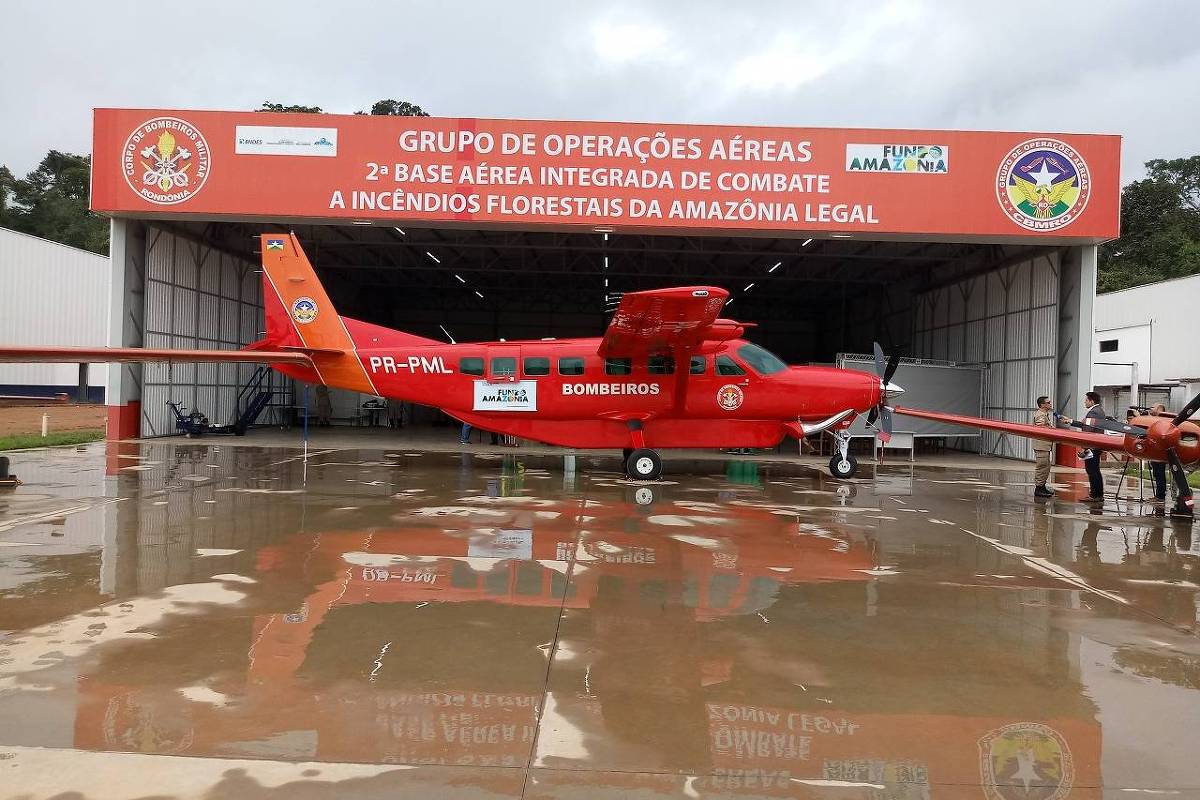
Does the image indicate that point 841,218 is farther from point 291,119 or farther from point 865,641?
point 865,641

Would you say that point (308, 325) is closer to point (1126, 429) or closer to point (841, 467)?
point (841, 467)

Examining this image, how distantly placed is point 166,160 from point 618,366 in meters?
13.6

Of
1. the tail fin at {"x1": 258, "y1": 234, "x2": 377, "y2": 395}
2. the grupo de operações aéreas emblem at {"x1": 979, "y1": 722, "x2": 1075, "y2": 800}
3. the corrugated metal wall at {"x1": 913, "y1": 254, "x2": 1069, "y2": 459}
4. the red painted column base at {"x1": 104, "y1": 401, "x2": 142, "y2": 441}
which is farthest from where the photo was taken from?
the corrugated metal wall at {"x1": 913, "y1": 254, "x2": 1069, "y2": 459}

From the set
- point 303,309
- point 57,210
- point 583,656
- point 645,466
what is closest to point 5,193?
point 57,210

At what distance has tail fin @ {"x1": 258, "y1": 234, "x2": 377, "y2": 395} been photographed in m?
14.8

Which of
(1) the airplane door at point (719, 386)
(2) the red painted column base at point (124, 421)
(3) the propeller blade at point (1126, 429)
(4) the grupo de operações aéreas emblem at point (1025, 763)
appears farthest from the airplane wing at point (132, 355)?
(3) the propeller blade at point (1126, 429)

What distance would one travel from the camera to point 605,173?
18.9 m

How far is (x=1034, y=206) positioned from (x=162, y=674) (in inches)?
824

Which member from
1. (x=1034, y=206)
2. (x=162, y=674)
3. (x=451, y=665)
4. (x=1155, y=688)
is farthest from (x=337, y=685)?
(x=1034, y=206)

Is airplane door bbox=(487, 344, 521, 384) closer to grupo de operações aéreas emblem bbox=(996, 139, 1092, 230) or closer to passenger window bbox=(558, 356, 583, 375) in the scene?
passenger window bbox=(558, 356, 583, 375)

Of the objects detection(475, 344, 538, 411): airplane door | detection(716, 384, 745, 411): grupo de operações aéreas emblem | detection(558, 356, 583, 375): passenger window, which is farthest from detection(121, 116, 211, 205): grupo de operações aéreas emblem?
detection(716, 384, 745, 411): grupo de operações aéreas emblem

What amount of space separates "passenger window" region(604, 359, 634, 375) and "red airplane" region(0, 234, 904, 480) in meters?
0.02

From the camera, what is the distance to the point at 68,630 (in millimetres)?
4949

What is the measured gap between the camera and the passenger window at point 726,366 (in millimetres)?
14445
